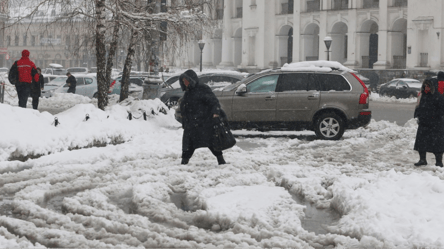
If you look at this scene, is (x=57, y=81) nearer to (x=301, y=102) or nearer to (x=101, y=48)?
(x=101, y=48)

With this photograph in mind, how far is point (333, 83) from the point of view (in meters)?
16.6

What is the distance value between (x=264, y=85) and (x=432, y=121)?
607cm

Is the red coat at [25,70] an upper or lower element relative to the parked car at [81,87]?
upper

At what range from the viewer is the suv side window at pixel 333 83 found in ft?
54.2

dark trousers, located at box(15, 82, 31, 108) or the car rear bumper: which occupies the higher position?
dark trousers, located at box(15, 82, 31, 108)

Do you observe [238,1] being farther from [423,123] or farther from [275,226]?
[275,226]

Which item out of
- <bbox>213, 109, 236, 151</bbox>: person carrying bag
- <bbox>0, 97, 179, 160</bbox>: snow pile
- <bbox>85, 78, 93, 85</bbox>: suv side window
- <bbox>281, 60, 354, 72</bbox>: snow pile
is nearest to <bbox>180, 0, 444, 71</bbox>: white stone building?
<bbox>85, 78, 93, 85</bbox>: suv side window

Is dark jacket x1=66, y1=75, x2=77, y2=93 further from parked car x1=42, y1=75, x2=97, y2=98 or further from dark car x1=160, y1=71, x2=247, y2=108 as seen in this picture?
dark car x1=160, y1=71, x2=247, y2=108

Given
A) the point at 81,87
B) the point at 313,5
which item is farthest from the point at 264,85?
the point at 313,5

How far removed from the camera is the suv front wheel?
16328 millimetres

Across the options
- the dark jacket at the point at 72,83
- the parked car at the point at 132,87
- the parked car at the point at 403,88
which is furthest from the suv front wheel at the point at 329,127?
the parked car at the point at 403,88

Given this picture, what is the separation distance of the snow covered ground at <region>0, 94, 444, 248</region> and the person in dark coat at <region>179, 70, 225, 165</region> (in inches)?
16.3

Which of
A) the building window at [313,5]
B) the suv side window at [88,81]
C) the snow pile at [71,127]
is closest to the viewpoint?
the snow pile at [71,127]

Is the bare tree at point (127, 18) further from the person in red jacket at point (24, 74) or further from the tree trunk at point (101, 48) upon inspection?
the person in red jacket at point (24, 74)
